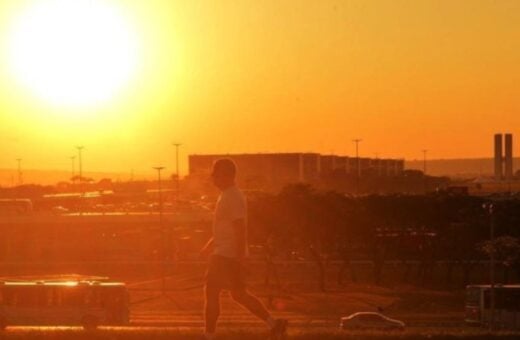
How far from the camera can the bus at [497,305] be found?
31609 millimetres

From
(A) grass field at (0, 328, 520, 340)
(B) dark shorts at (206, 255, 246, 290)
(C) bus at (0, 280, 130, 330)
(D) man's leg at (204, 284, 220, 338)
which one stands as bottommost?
(C) bus at (0, 280, 130, 330)

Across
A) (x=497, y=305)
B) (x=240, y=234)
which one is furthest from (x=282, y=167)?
(x=240, y=234)

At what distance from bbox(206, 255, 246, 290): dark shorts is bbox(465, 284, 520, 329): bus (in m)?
21.0

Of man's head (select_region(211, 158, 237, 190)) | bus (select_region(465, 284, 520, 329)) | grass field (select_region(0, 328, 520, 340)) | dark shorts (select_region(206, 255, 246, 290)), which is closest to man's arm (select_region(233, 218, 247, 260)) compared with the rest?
dark shorts (select_region(206, 255, 246, 290))

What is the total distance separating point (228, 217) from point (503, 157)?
4763 inches

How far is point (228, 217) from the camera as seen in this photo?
10.9 meters

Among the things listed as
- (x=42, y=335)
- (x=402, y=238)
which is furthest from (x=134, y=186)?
(x=42, y=335)

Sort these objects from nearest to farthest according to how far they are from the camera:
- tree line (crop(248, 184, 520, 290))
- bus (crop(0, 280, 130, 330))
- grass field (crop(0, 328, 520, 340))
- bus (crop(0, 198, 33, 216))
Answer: grass field (crop(0, 328, 520, 340)), bus (crop(0, 280, 130, 330)), tree line (crop(248, 184, 520, 290)), bus (crop(0, 198, 33, 216))

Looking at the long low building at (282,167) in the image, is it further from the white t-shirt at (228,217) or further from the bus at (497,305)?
the white t-shirt at (228,217)

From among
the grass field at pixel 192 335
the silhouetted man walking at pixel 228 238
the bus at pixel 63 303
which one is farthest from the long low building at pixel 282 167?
the silhouetted man walking at pixel 228 238

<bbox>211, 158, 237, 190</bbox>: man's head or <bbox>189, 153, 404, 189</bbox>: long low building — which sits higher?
<bbox>211, 158, 237, 190</bbox>: man's head

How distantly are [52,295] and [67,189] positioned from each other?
128842 mm

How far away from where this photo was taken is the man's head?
1099 cm

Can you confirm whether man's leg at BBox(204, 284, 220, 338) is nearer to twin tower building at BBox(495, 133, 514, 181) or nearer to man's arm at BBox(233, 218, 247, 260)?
man's arm at BBox(233, 218, 247, 260)
